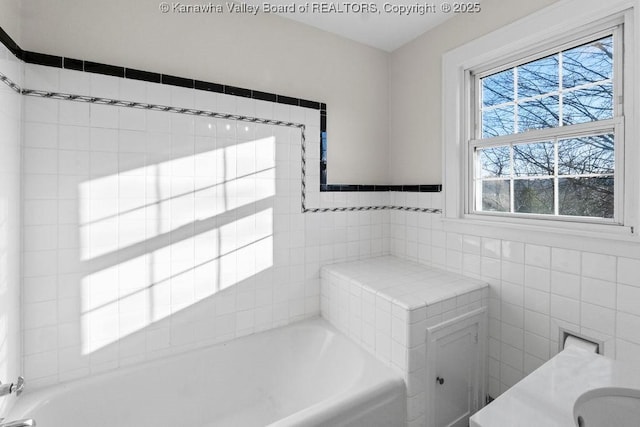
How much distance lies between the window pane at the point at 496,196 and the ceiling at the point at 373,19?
113 cm

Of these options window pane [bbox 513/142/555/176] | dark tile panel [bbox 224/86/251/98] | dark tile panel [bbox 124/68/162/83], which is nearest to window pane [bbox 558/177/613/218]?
window pane [bbox 513/142/555/176]

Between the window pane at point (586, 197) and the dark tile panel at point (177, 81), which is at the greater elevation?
the dark tile panel at point (177, 81)

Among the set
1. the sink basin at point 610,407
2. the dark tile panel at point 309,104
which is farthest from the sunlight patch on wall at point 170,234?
the sink basin at point 610,407

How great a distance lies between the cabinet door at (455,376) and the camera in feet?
5.51

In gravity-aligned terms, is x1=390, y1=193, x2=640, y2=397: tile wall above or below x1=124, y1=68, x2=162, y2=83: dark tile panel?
below

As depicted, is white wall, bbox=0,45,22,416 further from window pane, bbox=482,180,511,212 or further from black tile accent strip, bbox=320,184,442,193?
window pane, bbox=482,180,511,212

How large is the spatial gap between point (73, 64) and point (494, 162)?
232cm

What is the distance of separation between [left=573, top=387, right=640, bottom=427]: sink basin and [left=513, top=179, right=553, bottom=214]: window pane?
99cm

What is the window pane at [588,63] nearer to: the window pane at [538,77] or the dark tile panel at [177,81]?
the window pane at [538,77]

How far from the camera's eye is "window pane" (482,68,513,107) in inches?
73.5

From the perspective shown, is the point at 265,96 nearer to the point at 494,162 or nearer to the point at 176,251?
the point at 176,251

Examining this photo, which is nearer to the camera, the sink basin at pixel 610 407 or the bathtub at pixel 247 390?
the sink basin at pixel 610 407

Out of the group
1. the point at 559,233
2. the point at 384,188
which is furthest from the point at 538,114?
the point at 384,188

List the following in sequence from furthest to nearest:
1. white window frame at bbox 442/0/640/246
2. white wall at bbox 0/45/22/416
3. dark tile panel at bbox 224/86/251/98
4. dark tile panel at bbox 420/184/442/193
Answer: dark tile panel at bbox 420/184/442/193, dark tile panel at bbox 224/86/251/98, white window frame at bbox 442/0/640/246, white wall at bbox 0/45/22/416
